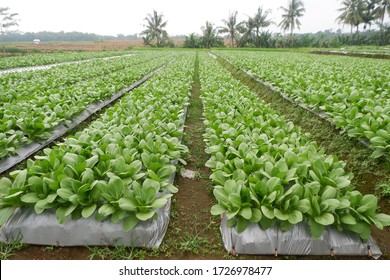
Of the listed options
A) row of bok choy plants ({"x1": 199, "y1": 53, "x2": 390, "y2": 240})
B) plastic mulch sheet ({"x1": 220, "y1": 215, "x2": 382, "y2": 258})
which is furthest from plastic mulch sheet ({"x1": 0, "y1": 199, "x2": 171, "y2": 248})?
plastic mulch sheet ({"x1": 220, "y1": 215, "x2": 382, "y2": 258})

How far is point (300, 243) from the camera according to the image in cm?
230

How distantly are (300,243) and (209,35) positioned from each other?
4870 cm

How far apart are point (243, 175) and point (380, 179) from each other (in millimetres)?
1799

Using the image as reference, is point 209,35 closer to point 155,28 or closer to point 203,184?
point 155,28

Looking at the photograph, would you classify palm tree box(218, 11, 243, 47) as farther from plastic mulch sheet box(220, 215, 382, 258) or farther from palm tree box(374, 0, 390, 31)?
plastic mulch sheet box(220, 215, 382, 258)

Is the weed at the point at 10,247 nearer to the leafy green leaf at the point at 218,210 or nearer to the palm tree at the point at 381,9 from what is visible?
the leafy green leaf at the point at 218,210

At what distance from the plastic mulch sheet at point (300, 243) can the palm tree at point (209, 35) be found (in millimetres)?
48576

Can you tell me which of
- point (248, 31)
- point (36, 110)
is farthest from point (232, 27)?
point (36, 110)

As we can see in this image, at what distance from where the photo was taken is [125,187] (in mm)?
2611

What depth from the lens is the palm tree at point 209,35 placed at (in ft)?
154

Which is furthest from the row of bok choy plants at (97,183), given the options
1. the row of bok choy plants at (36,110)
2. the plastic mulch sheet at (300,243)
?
the row of bok choy plants at (36,110)

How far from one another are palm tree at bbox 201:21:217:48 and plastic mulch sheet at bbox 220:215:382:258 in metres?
48.6

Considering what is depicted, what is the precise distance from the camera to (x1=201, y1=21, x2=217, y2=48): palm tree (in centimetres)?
4697

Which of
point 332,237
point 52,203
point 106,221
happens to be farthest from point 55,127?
point 332,237
